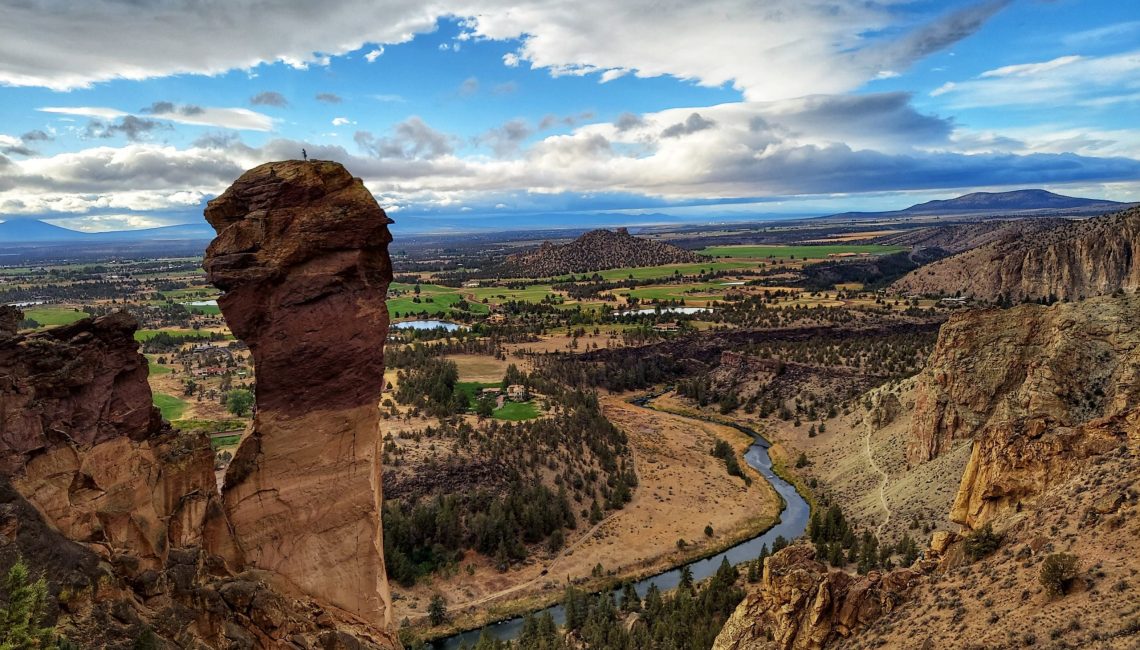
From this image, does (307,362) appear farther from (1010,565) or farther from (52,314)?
(52,314)

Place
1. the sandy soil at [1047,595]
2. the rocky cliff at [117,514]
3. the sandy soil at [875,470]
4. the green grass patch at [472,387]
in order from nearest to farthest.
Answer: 1. the rocky cliff at [117,514]
2. the sandy soil at [1047,595]
3. the sandy soil at [875,470]
4. the green grass patch at [472,387]

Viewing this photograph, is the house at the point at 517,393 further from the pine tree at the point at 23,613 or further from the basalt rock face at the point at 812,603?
the pine tree at the point at 23,613

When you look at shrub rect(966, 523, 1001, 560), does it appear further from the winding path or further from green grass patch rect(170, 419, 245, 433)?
green grass patch rect(170, 419, 245, 433)

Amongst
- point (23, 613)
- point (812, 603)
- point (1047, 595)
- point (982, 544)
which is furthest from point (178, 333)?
point (1047, 595)

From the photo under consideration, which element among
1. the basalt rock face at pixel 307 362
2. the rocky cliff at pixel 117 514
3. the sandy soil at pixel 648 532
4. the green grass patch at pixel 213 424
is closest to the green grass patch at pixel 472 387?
the sandy soil at pixel 648 532

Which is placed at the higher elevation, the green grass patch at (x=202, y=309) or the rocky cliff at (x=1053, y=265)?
the rocky cliff at (x=1053, y=265)
